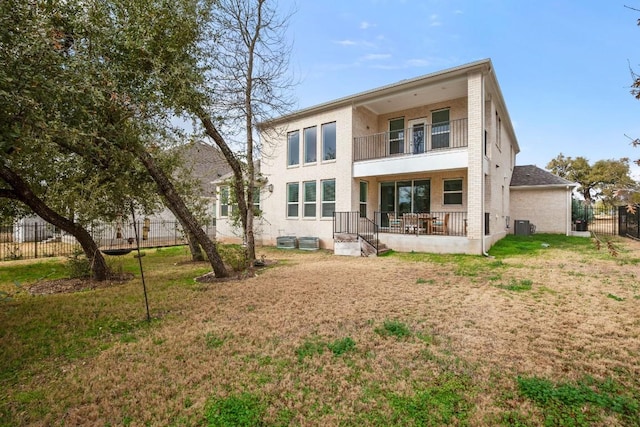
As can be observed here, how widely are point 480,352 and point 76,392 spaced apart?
14.2 feet

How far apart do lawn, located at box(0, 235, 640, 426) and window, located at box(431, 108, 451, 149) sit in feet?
25.5

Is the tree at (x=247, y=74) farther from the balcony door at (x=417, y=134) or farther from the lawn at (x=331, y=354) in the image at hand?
the balcony door at (x=417, y=134)

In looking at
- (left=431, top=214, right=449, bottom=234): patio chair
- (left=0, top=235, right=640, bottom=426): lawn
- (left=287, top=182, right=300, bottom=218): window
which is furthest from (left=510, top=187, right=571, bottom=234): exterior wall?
(left=287, top=182, right=300, bottom=218): window

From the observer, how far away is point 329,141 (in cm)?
1462

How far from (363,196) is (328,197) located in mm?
1655

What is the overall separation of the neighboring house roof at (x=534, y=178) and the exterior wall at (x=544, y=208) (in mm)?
404

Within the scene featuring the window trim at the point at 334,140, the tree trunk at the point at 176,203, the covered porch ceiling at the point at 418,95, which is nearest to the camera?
the tree trunk at the point at 176,203

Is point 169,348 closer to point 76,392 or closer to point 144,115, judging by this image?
point 76,392

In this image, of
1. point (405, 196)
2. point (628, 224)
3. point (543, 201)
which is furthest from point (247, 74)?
point (628, 224)

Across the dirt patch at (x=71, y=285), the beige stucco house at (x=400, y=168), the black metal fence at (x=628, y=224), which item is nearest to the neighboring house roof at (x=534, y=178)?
the beige stucco house at (x=400, y=168)

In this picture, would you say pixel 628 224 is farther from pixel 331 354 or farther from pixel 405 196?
pixel 331 354

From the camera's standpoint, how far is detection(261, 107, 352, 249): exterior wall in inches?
541

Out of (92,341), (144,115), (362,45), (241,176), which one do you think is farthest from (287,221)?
(92,341)

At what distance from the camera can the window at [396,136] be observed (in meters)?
14.6
